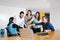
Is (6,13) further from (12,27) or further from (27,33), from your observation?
(27,33)

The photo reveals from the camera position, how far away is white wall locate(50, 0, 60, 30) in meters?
5.04

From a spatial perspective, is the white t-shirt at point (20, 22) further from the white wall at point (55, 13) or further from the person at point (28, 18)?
the white wall at point (55, 13)

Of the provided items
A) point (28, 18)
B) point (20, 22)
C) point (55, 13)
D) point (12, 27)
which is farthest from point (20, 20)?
point (55, 13)

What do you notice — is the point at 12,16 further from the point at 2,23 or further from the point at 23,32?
the point at 23,32

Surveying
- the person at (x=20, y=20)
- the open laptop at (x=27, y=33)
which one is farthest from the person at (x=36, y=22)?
the open laptop at (x=27, y=33)

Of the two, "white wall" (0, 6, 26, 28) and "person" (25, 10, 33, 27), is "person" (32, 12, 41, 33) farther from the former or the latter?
"white wall" (0, 6, 26, 28)

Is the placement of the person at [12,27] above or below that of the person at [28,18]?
below

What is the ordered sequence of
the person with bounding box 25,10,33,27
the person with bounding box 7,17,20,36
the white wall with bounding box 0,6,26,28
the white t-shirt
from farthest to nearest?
the person with bounding box 25,10,33,27
the white t-shirt
the white wall with bounding box 0,6,26,28
the person with bounding box 7,17,20,36

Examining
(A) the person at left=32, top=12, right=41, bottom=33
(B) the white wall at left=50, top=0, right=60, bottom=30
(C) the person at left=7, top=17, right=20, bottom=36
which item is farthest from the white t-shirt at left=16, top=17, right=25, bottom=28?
(B) the white wall at left=50, top=0, right=60, bottom=30

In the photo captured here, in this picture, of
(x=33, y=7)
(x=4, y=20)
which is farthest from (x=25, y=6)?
(x=4, y=20)

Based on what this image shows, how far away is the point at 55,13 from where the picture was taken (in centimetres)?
508

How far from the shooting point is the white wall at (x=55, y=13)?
5.04 meters

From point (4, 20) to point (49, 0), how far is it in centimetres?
194

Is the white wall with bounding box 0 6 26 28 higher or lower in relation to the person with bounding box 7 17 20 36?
higher
